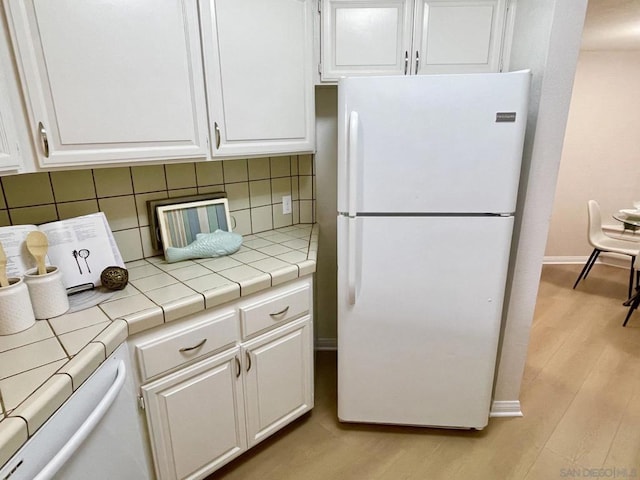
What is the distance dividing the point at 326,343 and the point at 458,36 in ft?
6.30

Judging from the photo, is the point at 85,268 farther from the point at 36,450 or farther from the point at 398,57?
the point at 398,57

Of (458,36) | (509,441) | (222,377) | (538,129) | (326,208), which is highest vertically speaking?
(458,36)

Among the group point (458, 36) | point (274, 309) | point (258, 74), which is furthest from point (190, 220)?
point (458, 36)

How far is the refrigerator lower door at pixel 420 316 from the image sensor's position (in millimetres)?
1525

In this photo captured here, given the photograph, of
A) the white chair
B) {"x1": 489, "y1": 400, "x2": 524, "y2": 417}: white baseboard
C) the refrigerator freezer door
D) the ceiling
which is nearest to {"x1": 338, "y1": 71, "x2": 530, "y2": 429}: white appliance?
the refrigerator freezer door

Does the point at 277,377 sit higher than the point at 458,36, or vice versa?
the point at 458,36

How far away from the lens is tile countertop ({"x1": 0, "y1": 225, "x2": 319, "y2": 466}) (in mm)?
821

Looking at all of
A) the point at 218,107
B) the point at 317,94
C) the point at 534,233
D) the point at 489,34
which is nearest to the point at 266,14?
the point at 218,107

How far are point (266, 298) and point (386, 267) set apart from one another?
516 mm

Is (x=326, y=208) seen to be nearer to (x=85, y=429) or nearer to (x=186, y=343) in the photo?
(x=186, y=343)

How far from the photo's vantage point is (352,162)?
4.71 feet

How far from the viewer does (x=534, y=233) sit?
167 centimetres

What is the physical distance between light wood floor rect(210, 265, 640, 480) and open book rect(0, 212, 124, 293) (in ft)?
3.34

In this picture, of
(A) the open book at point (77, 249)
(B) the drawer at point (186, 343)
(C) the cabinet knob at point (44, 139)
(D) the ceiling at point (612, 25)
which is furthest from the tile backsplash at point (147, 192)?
(D) the ceiling at point (612, 25)
